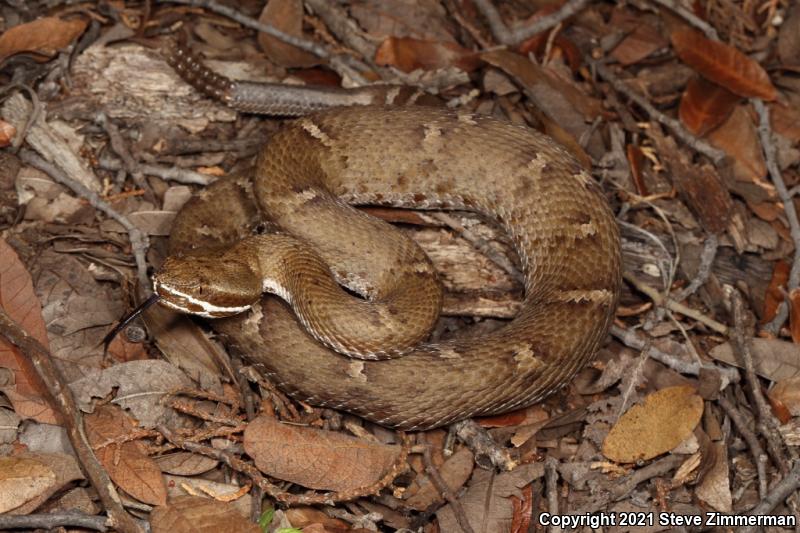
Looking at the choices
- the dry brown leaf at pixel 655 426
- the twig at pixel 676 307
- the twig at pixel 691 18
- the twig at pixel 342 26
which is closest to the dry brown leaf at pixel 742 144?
the twig at pixel 691 18

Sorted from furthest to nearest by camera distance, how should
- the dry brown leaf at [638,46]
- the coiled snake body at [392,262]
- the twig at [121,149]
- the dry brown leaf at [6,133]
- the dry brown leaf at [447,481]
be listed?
the dry brown leaf at [638,46] < the twig at [121,149] < the dry brown leaf at [6,133] < the coiled snake body at [392,262] < the dry brown leaf at [447,481]

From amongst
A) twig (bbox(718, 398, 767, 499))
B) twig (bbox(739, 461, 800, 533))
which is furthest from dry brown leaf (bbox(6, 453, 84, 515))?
twig (bbox(718, 398, 767, 499))

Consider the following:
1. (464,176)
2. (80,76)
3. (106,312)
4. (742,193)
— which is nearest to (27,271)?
(106,312)

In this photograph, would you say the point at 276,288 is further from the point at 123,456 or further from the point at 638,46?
the point at 638,46

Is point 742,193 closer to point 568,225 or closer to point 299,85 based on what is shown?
point 568,225

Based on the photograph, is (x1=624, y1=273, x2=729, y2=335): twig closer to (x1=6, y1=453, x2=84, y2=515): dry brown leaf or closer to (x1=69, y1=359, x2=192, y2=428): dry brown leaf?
(x1=69, y1=359, x2=192, y2=428): dry brown leaf

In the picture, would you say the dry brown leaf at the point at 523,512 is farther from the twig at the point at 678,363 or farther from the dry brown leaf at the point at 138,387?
the dry brown leaf at the point at 138,387

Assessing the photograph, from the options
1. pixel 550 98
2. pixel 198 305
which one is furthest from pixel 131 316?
pixel 550 98
